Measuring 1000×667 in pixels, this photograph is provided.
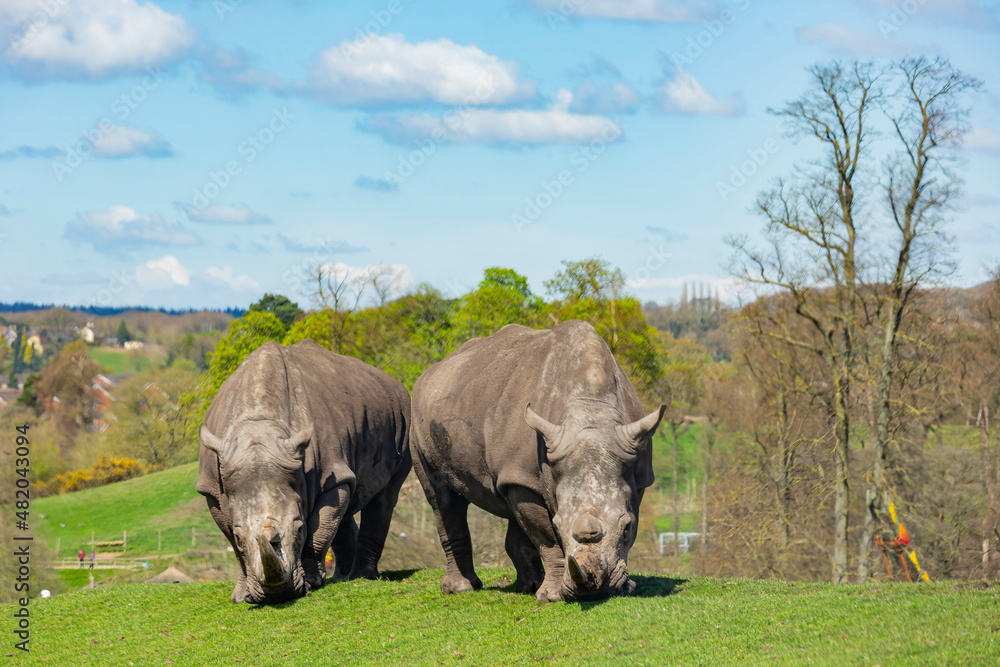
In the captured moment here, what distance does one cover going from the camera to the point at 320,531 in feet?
53.5

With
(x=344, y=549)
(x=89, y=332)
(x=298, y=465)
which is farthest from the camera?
(x=89, y=332)

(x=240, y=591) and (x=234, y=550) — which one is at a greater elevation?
(x=234, y=550)

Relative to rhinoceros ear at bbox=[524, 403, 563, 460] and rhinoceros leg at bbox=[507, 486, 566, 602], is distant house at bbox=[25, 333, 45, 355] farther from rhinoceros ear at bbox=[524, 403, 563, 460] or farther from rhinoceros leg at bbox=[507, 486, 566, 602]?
rhinoceros ear at bbox=[524, 403, 563, 460]

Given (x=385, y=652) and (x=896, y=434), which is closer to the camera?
(x=385, y=652)

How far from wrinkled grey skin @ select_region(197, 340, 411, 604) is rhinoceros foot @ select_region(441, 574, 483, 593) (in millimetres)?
1870

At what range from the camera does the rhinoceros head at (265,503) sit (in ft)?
49.2

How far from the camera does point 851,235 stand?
32625mm

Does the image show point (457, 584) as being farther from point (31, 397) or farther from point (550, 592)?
point (31, 397)

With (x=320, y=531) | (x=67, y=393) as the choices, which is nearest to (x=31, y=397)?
(x=67, y=393)

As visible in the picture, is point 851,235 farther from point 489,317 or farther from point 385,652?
point 385,652

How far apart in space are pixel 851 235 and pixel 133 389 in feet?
232

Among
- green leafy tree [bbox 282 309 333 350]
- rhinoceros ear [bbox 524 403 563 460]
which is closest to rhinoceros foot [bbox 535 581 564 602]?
rhinoceros ear [bbox 524 403 563 460]

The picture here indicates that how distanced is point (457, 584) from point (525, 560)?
169cm

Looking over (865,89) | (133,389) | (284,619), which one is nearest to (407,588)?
(284,619)
